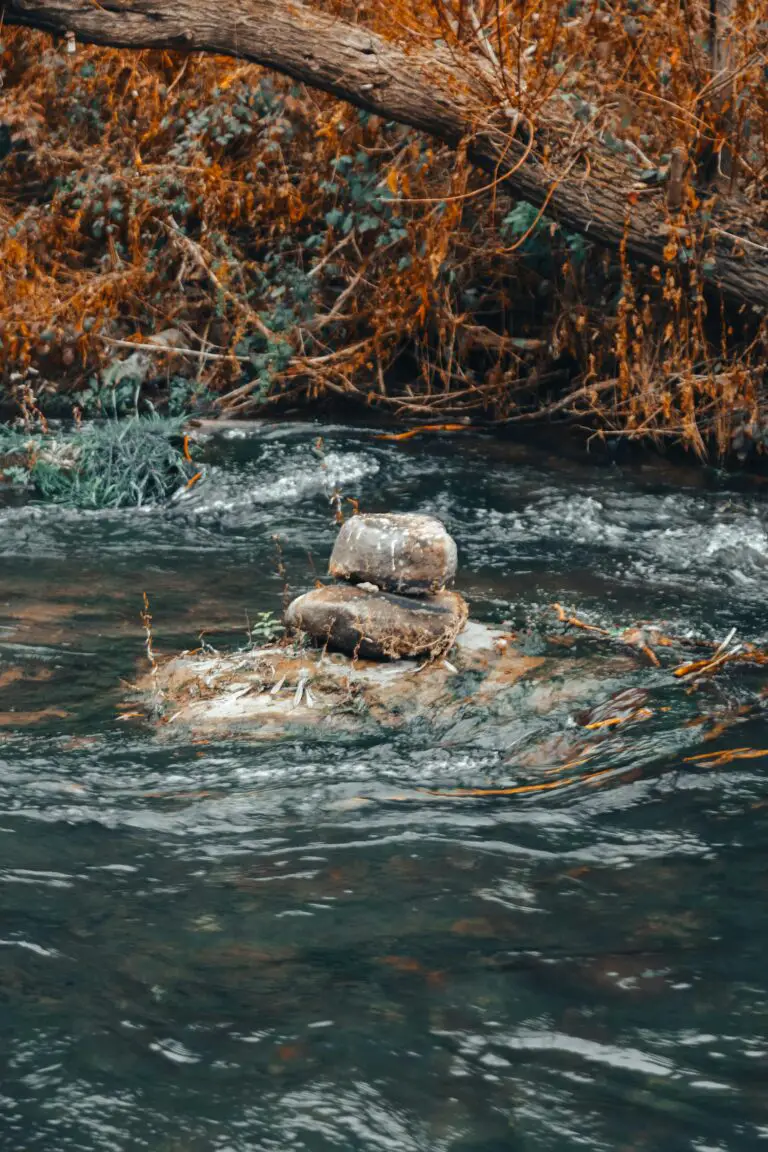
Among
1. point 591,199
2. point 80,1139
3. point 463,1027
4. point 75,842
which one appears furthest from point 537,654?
point 591,199

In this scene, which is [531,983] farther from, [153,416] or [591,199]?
[153,416]

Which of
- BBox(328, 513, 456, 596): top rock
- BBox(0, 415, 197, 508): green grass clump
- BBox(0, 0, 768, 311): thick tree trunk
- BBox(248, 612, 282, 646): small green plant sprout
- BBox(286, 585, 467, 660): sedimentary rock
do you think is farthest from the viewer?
BBox(0, 415, 197, 508): green grass clump

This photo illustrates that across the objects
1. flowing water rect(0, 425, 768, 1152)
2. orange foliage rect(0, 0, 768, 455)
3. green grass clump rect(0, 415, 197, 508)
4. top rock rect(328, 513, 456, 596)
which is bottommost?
flowing water rect(0, 425, 768, 1152)

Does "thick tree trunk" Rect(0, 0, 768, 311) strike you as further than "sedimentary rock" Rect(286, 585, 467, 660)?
Yes

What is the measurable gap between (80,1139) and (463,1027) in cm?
86

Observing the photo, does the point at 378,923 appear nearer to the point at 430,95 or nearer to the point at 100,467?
the point at 100,467

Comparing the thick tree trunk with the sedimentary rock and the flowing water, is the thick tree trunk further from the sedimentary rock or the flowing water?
the sedimentary rock

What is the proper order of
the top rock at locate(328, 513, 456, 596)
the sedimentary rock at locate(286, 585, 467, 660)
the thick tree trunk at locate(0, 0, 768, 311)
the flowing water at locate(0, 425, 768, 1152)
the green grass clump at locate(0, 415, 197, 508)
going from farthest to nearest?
the green grass clump at locate(0, 415, 197, 508)
the thick tree trunk at locate(0, 0, 768, 311)
the top rock at locate(328, 513, 456, 596)
the sedimentary rock at locate(286, 585, 467, 660)
the flowing water at locate(0, 425, 768, 1152)

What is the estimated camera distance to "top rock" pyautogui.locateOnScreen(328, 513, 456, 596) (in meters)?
5.59

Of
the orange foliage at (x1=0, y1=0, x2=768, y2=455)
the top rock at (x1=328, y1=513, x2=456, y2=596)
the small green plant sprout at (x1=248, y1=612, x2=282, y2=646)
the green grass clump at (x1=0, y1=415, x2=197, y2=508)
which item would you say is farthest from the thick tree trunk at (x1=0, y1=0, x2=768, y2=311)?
the small green plant sprout at (x1=248, y1=612, x2=282, y2=646)

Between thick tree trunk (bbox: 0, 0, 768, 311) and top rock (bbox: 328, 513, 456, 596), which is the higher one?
thick tree trunk (bbox: 0, 0, 768, 311)

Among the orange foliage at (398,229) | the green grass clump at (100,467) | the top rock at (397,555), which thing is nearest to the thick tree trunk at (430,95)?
the orange foliage at (398,229)

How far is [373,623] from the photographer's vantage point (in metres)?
5.43

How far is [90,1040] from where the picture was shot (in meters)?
2.97
